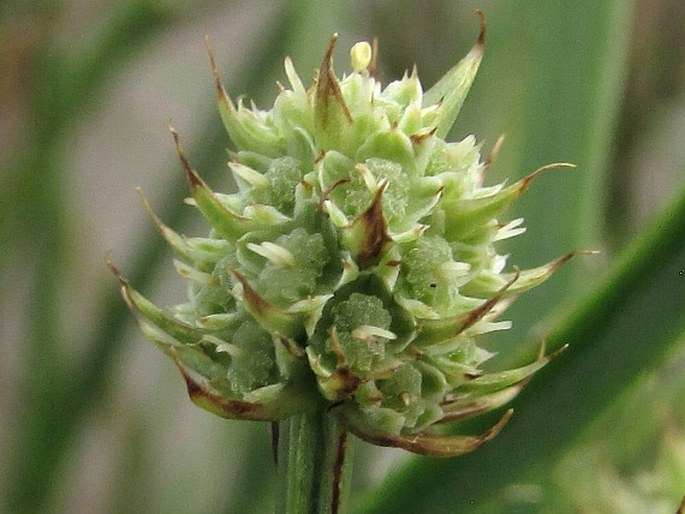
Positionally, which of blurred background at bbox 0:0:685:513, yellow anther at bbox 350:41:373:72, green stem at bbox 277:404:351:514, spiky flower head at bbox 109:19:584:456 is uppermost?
yellow anther at bbox 350:41:373:72

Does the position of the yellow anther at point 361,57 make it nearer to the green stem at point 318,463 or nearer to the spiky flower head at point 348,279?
the spiky flower head at point 348,279

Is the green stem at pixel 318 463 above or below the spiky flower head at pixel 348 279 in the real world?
below

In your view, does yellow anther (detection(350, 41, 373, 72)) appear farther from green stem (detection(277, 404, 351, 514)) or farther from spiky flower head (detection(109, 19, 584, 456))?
green stem (detection(277, 404, 351, 514))

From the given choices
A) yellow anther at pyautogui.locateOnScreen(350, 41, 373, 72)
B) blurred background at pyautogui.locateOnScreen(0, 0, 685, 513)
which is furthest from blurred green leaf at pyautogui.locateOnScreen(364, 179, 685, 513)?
yellow anther at pyautogui.locateOnScreen(350, 41, 373, 72)

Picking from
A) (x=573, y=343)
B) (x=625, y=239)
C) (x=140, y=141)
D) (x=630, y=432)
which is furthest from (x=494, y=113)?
(x=140, y=141)

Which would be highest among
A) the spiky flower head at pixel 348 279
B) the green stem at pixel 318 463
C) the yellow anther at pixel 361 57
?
the yellow anther at pixel 361 57

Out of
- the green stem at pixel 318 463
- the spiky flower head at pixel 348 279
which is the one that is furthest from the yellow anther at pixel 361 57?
the green stem at pixel 318 463

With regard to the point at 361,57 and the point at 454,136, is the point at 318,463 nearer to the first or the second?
the point at 361,57

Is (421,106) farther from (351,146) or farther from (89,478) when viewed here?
→ (89,478)
